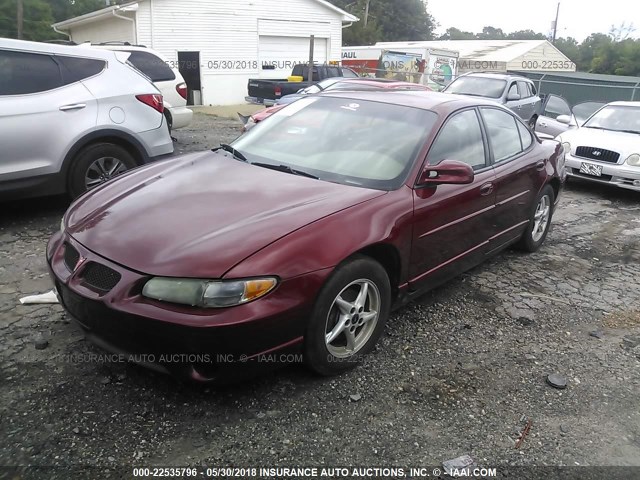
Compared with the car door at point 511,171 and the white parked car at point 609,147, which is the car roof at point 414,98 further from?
A: the white parked car at point 609,147

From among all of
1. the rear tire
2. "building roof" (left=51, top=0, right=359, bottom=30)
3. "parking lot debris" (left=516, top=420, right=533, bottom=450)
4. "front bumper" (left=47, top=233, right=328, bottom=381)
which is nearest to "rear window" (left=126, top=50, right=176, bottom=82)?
the rear tire

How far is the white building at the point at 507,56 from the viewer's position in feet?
134

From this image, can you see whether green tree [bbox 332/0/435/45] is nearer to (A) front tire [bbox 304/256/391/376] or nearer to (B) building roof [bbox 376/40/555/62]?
(B) building roof [bbox 376/40/555/62]

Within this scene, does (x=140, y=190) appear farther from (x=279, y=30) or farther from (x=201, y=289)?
(x=279, y=30)

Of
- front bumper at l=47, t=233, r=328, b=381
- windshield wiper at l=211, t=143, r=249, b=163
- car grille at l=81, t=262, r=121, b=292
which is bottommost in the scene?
front bumper at l=47, t=233, r=328, b=381

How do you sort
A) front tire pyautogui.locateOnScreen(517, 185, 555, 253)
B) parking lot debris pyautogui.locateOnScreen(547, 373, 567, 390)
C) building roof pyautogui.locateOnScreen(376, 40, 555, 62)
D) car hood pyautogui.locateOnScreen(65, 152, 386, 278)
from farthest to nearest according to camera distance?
building roof pyautogui.locateOnScreen(376, 40, 555, 62) → front tire pyautogui.locateOnScreen(517, 185, 555, 253) → parking lot debris pyautogui.locateOnScreen(547, 373, 567, 390) → car hood pyautogui.locateOnScreen(65, 152, 386, 278)

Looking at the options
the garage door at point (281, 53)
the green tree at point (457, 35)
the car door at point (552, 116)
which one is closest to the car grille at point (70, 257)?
the car door at point (552, 116)

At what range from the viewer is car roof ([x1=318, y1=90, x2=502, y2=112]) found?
3905 millimetres

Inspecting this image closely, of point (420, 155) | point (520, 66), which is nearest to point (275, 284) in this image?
point (420, 155)

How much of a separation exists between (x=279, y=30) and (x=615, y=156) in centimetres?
1871

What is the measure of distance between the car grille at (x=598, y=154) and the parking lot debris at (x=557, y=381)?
593 cm

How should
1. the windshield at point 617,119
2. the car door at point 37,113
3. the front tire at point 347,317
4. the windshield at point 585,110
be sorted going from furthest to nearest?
the windshield at point 585,110 < the windshield at point 617,119 < the car door at point 37,113 < the front tire at point 347,317

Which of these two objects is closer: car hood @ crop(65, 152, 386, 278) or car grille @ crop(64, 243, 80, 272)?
car hood @ crop(65, 152, 386, 278)

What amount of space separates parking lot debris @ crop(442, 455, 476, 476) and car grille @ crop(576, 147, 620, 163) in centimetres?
698
